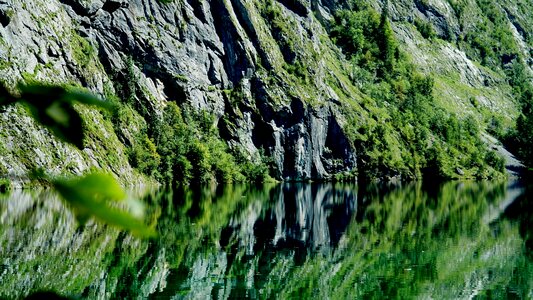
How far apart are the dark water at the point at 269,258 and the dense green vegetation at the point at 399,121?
7446 cm

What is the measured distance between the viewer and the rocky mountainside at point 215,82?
2739 inches

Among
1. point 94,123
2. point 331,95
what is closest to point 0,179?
point 94,123

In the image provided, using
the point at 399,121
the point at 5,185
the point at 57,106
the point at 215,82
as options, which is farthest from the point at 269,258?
the point at 399,121

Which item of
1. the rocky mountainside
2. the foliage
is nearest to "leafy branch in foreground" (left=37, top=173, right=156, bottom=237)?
the foliage

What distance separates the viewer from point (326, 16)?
148250mm

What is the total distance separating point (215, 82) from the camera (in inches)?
3944

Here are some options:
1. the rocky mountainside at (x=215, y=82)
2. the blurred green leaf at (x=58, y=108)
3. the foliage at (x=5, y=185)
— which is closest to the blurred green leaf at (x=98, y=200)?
the blurred green leaf at (x=58, y=108)

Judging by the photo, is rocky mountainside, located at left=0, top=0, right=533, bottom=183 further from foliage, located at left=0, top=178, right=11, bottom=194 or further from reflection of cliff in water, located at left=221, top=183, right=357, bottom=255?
reflection of cliff in water, located at left=221, top=183, right=357, bottom=255

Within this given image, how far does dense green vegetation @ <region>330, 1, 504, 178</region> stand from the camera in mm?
114375

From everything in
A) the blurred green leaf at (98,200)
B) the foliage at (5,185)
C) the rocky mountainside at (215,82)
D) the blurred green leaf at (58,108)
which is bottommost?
the blurred green leaf at (98,200)

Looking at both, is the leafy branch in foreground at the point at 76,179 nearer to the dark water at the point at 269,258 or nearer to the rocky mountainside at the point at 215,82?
the dark water at the point at 269,258

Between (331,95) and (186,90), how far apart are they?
29.3 metres

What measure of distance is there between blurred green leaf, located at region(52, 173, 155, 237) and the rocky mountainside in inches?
2235

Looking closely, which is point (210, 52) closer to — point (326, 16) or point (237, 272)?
point (326, 16)
